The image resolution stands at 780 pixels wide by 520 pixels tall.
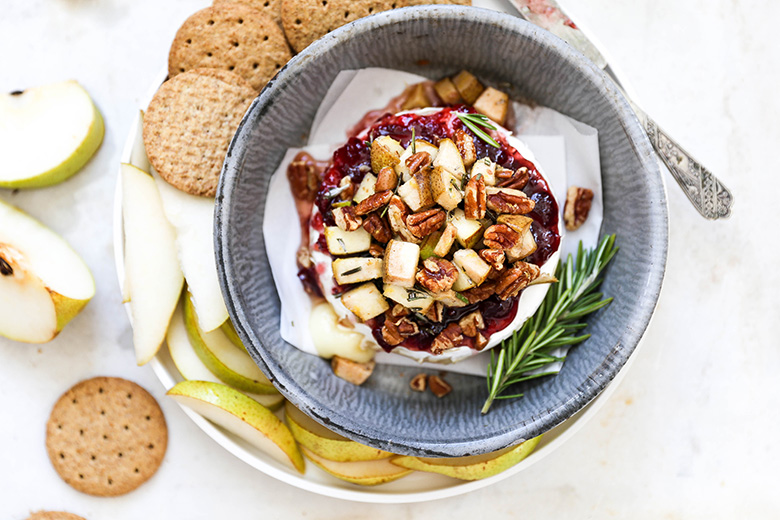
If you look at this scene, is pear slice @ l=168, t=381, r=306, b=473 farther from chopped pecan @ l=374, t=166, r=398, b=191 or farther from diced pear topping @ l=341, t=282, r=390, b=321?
chopped pecan @ l=374, t=166, r=398, b=191

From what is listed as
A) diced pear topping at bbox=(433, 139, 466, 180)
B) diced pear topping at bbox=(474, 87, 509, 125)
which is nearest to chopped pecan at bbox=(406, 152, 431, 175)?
diced pear topping at bbox=(433, 139, 466, 180)

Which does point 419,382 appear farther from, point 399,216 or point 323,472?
point 399,216

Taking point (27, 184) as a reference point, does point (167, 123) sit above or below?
above

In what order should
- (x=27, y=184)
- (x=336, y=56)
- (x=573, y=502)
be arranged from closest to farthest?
(x=336, y=56) → (x=27, y=184) → (x=573, y=502)

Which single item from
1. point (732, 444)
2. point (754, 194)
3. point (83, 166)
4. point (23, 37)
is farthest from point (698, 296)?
point (23, 37)

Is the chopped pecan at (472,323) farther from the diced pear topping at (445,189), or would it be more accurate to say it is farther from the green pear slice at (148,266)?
the green pear slice at (148,266)

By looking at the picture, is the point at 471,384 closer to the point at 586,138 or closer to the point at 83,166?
the point at 586,138

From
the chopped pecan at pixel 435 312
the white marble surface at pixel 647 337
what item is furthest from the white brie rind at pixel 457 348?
the white marble surface at pixel 647 337
